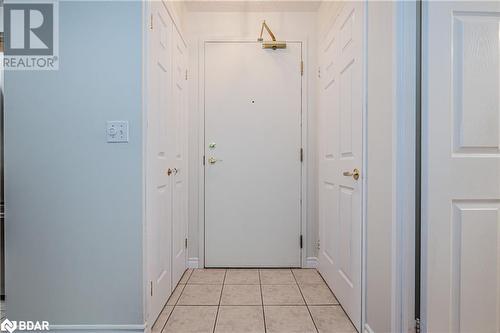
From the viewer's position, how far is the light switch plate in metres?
1.51

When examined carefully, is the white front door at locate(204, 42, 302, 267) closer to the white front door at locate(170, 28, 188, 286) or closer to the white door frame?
the white door frame

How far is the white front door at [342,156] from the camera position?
1.66m

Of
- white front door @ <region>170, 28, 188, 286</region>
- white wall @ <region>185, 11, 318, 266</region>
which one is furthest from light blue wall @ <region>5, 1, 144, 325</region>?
white wall @ <region>185, 11, 318, 266</region>

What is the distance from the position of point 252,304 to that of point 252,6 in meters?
2.41

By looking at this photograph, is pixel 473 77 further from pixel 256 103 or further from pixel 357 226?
pixel 256 103

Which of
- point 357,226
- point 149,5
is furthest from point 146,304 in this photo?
point 149,5

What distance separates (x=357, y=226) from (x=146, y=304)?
4.14 feet

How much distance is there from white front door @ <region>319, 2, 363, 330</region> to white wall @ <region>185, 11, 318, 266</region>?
16 centimetres

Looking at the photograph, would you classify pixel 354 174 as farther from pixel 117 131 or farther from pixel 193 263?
pixel 193 263

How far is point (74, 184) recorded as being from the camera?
1.51m

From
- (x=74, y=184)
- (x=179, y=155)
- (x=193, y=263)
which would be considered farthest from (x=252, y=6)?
(x=193, y=263)

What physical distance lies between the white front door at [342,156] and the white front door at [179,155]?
117cm

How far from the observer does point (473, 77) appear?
1223 millimetres

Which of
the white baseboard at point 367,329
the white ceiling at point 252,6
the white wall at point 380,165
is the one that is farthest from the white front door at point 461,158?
the white ceiling at point 252,6
